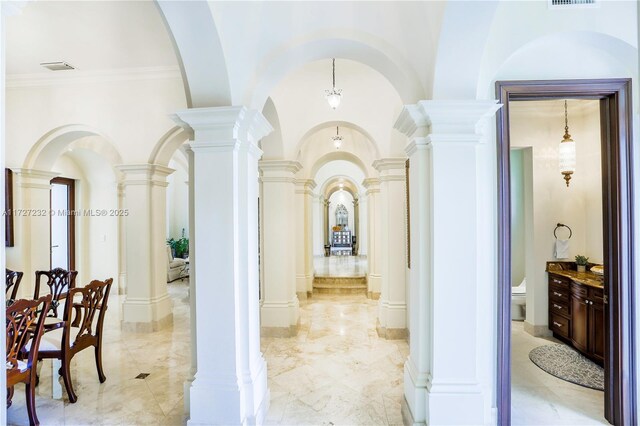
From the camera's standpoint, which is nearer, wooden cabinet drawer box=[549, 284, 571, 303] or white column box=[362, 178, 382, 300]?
wooden cabinet drawer box=[549, 284, 571, 303]

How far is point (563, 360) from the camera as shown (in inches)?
157

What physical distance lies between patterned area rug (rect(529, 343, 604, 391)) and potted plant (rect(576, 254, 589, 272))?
104cm

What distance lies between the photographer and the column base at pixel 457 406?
2.38 metres

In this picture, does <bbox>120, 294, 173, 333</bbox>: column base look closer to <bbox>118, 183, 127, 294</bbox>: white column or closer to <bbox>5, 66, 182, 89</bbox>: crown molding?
<bbox>118, 183, 127, 294</bbox>: white column

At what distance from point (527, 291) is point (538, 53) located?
3588 mm

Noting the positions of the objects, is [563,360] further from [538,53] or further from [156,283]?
[156,283]

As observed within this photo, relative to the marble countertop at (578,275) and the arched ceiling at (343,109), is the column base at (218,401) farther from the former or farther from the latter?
the marble countertop at (578,275)

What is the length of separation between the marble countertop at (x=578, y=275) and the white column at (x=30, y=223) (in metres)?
7.47

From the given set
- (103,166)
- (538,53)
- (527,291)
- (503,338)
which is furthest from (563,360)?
(103,166)

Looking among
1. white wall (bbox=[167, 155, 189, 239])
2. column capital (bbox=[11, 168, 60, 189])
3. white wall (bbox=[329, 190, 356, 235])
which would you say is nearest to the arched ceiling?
column capital (bbox=[11, 168, 60, 189])

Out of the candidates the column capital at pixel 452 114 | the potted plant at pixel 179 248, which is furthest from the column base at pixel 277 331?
the potted plant at pixel 179 248

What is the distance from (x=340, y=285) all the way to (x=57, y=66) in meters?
6.51

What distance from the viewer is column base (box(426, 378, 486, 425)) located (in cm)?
238

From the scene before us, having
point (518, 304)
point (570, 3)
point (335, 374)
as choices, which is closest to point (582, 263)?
point (518, 304)
